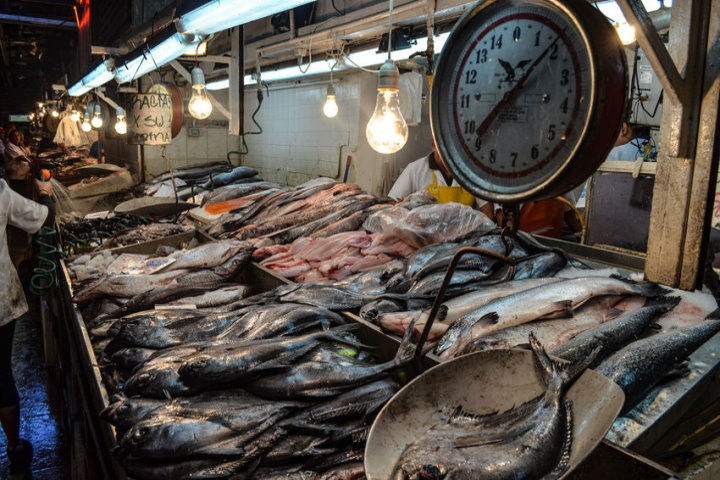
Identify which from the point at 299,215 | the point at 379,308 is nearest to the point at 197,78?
the point at 299,215

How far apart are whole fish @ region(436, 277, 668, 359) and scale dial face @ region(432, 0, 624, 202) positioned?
119 centimetres

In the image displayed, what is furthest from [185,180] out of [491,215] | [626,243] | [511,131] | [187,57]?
[511,131]

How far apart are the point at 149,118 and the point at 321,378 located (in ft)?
15.7

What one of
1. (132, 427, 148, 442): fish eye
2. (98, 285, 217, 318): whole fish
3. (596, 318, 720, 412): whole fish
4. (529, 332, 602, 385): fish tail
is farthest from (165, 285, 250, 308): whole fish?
(529, 332, 602, 385): fish tail

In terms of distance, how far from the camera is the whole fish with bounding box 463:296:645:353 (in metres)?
2.57

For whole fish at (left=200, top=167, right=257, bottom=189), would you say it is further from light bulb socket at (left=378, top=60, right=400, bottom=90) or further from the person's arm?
light bulb socket at (left=378, top=60, right=400, bottom=90)

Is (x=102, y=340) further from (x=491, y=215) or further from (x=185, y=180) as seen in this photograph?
(x=185, y=180)

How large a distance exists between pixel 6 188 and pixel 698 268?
5607 millimetres

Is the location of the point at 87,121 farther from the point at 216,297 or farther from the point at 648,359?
the point at 648,359

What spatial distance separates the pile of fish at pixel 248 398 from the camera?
2025 millimetres

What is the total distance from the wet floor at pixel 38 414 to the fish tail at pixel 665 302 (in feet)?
16.9

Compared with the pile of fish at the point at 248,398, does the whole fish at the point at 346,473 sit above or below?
below

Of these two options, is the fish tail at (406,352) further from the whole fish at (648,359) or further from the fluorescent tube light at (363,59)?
the fluorescent tube light at (363,59)

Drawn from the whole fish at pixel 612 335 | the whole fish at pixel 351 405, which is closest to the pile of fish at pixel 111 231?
the whole fish at pixel 351 405
